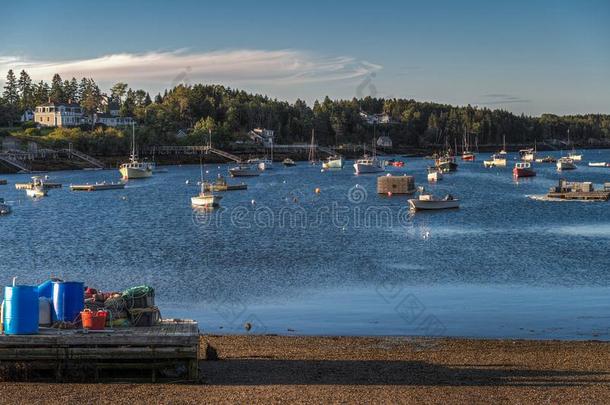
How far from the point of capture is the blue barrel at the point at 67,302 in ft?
58.6

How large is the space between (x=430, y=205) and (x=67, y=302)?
5711 centimetres

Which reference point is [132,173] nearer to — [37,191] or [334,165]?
[37,191]

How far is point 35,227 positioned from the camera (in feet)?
212

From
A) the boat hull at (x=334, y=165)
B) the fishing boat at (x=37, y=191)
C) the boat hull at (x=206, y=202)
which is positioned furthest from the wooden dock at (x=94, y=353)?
the boat hull at (x=334, y=165)

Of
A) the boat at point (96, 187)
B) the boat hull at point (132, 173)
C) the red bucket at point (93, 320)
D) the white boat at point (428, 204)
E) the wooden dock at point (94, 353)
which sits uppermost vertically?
the red bucket at point (93, 320)

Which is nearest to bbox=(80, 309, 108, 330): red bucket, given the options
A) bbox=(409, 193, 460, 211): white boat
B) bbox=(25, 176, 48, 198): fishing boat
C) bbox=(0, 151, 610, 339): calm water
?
bbox=(0, 151, 610, 339): calm water

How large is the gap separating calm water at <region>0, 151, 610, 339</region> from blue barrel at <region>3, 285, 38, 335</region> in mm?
9489

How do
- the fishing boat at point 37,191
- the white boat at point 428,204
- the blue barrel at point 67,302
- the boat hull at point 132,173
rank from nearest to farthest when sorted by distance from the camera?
the blue barrel at point 67,302, the white boat at point 428,204, the fishing boat at point 37,191, the boat hull at point 132,173

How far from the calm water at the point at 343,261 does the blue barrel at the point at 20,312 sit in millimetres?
9489

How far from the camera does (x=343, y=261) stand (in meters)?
42.6

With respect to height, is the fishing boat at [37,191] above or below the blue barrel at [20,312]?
below

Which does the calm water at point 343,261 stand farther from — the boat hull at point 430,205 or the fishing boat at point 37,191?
the fishing boat at point 37,191

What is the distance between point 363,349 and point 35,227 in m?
48.1

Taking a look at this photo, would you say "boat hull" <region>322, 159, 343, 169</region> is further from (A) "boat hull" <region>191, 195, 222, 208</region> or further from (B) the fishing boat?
(A) "boat hull" <region>191, 195, 222, 208</region>
